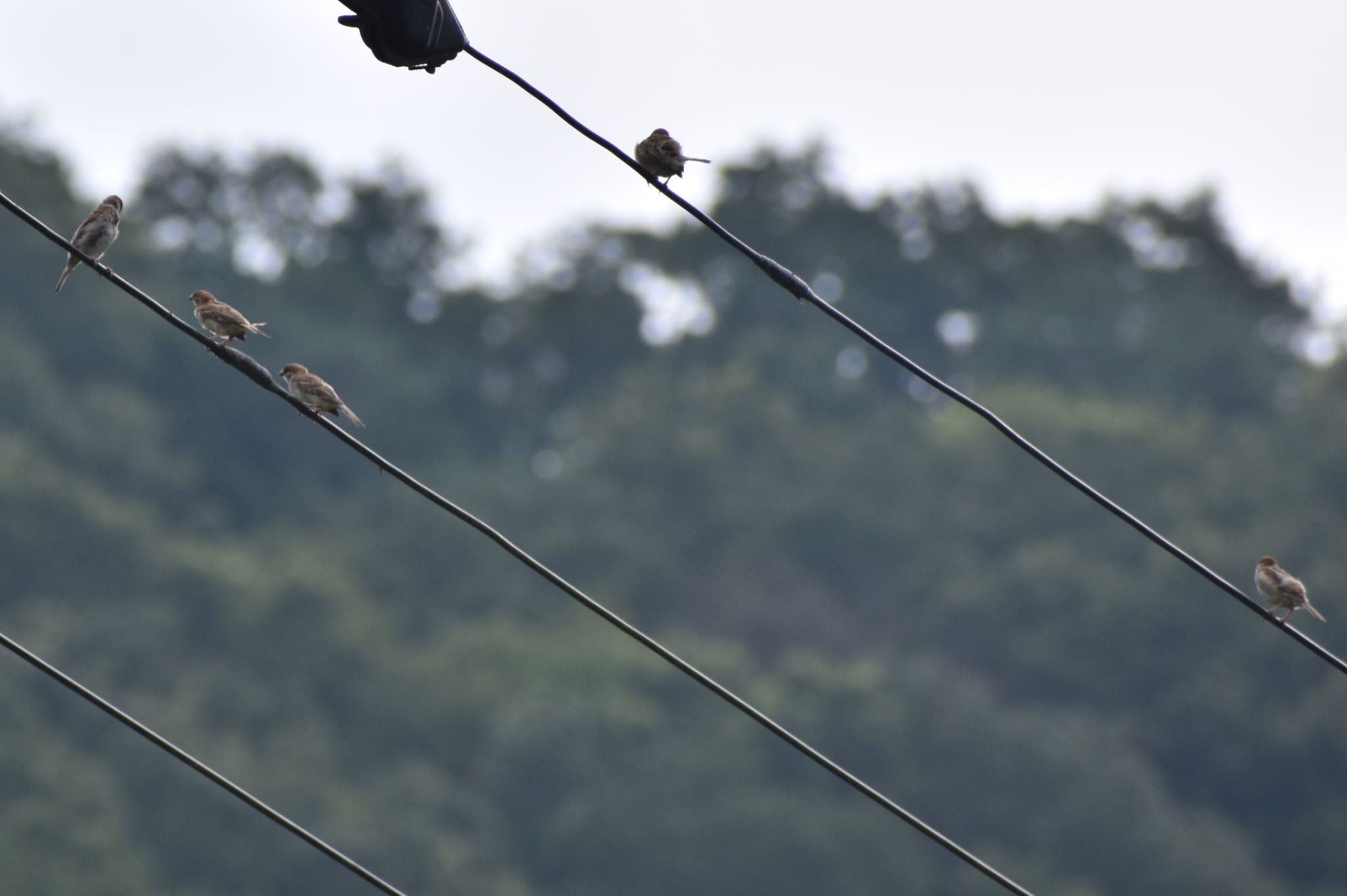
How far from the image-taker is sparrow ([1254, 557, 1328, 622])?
13.9m

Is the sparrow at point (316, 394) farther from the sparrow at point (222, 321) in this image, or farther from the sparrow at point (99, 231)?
the sparrow at point (99, 231)

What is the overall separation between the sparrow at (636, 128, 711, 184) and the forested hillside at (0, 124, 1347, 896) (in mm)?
35576

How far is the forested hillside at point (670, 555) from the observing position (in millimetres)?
49531

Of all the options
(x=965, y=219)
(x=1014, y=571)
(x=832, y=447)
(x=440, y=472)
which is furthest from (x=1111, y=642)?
(x=965, y=219)

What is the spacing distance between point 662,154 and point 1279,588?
18.6 feet

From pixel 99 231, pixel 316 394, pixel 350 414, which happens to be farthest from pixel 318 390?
pixel 99 231

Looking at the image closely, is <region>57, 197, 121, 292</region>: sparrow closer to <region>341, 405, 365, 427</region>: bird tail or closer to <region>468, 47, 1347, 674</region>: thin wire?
<region>341, 405, 365, 427</region>: bird tail

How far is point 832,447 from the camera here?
236 feet

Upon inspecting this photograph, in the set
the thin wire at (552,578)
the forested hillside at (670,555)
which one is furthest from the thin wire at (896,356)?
the forested hillside at (670,555)

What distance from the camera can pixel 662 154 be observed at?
11492 millimetres

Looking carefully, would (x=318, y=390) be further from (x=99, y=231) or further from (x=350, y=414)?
(x=99, y=231)

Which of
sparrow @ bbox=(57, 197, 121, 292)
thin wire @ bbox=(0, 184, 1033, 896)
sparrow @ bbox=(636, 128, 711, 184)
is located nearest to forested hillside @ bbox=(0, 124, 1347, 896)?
sparrow @ bbox=(57, 197, 121, 292)

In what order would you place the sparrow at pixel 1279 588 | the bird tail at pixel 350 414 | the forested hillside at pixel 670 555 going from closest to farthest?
1. the bird tail at pixel 350 414
2. the sparrow at pixel 1279 588
3. the forested hillside at pixel 670 555

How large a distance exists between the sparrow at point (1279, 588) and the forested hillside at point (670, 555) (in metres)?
34.2
